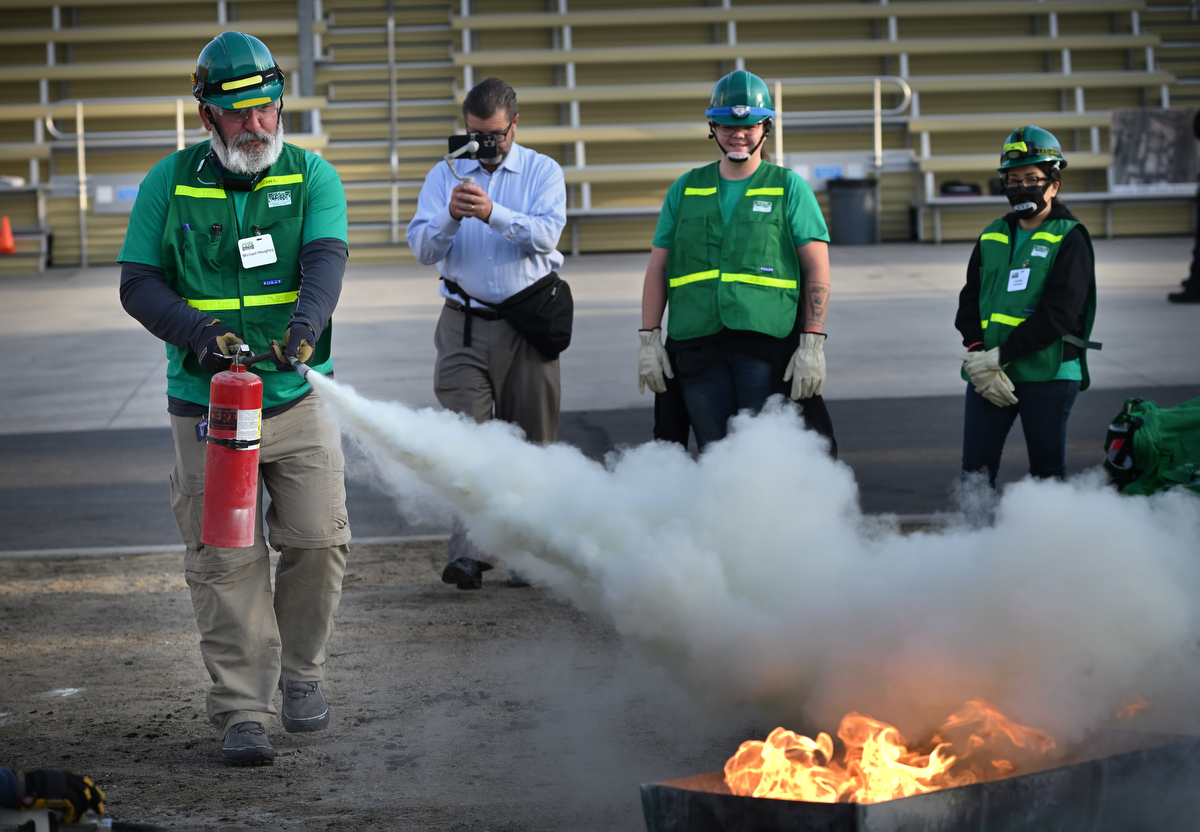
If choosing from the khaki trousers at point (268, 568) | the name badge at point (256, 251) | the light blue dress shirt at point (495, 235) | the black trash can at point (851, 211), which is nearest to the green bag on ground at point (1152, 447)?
the light blue dress shirt at point (495, 235)

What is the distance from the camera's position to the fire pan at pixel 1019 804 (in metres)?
2.82

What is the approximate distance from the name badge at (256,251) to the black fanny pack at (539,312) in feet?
5.77

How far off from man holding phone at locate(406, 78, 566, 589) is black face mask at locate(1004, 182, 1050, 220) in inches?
76.0

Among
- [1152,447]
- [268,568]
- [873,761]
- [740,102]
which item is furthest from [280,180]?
[1152,447]

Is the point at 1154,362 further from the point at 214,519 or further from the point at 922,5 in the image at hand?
the point at 922,5

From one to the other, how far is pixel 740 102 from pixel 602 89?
1667 cm

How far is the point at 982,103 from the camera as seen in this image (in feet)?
71.6

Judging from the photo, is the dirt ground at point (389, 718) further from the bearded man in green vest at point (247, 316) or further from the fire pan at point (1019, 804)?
the fire pan at point (1019, 804)

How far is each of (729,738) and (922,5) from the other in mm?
20063

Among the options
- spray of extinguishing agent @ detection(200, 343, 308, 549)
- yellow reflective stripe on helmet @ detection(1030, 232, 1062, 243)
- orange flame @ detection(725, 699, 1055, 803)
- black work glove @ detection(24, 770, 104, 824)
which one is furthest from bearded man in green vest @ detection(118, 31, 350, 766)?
yellow reflective stripe on helmet @ detection(1030, 232, 1062, 243)

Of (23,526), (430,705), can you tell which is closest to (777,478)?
(430,705)

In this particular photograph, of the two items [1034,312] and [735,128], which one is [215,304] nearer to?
[735,128]

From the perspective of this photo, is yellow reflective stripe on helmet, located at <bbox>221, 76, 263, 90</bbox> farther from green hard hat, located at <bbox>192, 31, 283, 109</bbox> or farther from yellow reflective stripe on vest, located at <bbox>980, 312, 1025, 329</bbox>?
yellow reflective stripe on vest, located at <bbox>980, 312, 1025, 329</bbox>

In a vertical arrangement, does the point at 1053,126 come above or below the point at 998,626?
above
